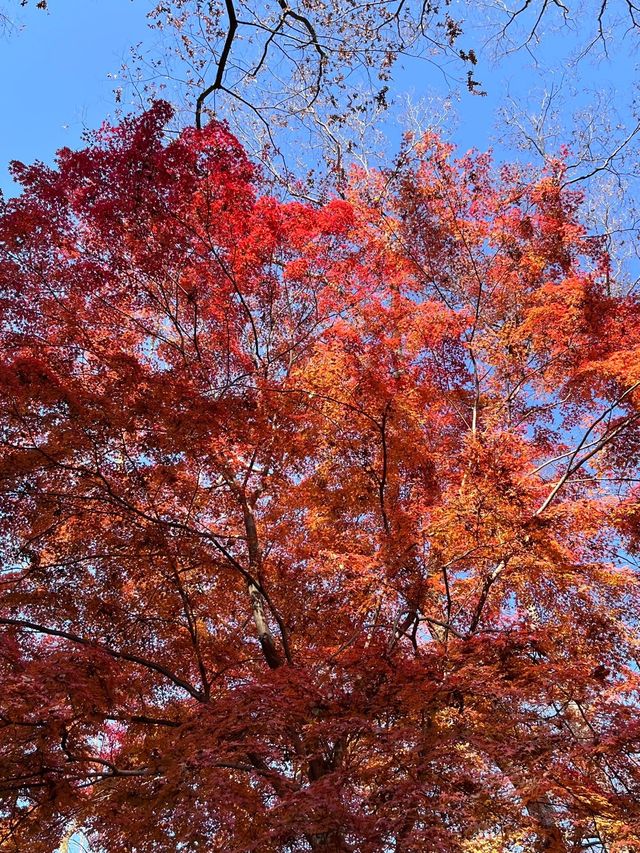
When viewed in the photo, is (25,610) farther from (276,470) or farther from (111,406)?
(276,470)

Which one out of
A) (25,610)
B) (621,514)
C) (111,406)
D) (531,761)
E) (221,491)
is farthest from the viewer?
(221,491)

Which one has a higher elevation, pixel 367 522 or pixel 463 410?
pixel 463 410

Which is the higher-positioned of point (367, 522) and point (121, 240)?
point (121, 240)

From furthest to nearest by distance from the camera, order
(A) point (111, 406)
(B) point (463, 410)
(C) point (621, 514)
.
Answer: (B) point (463, 410)
(C) point (621, 514)
(A) point (111, 406)

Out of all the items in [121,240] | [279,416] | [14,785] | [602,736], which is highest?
[121,240]

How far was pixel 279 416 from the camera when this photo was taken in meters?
7.62

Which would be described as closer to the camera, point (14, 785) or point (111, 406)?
point (14, 785)

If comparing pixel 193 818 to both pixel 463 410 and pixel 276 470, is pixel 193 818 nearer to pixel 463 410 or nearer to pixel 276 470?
pixel 276 470

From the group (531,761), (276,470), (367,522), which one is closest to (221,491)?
(276,470)

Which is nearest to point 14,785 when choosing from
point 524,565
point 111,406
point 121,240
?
point 111,406

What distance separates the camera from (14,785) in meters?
4.62

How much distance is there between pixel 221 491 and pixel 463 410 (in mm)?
4114

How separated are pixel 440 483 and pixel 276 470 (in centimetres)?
224

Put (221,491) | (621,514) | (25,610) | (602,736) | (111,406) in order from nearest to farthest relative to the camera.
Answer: (602,736) < (111,406) < (25,610) < (621,514) < (221,491)
